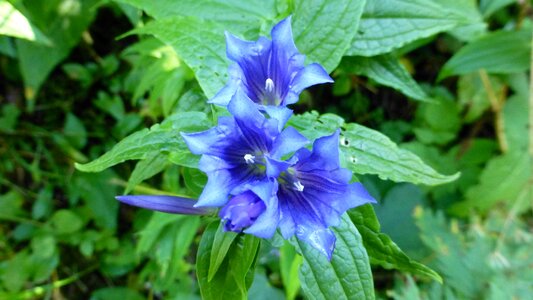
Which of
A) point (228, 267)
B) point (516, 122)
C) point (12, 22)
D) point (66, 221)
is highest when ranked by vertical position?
point (12, 22)

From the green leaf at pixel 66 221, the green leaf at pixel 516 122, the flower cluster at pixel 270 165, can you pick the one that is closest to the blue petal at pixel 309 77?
the flower cluster at pixel 270 165

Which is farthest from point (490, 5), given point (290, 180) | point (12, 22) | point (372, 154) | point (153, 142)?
point (12, 22)

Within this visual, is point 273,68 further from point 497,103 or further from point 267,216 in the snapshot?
point 497,103

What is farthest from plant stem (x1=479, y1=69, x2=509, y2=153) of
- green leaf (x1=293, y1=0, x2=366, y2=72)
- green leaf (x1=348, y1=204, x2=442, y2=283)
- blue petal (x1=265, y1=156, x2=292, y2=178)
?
blue petal (x1=265, y1=156, x2=292, y2=178)

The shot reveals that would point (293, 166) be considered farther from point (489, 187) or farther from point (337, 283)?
point (489, 187)

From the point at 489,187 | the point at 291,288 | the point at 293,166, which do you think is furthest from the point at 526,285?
the point at 293,166

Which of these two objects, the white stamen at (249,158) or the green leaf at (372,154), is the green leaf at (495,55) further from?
the white stamen at (249,158)

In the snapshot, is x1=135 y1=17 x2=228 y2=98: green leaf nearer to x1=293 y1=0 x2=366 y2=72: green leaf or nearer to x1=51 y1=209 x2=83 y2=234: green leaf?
x1=293 y1=0 x2=366 y2=72: green leaf
